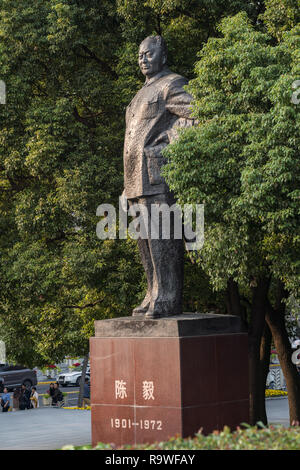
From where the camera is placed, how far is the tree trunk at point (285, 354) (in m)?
15.6

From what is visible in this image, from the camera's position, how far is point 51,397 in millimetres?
24719

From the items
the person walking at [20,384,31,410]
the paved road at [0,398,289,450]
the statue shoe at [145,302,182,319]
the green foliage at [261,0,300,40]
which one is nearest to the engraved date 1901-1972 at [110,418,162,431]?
the statue shoe at [145,302,182,319]

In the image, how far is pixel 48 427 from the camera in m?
16.1

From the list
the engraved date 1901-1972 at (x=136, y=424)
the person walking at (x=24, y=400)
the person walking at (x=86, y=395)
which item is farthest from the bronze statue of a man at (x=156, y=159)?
the person walking at (x=86, y=395)

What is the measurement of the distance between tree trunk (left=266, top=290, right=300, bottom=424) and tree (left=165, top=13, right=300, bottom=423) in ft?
14.2

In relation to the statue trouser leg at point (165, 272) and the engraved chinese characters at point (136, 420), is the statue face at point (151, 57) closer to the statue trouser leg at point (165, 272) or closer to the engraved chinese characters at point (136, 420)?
the statue trouser leg at point (165, 272)

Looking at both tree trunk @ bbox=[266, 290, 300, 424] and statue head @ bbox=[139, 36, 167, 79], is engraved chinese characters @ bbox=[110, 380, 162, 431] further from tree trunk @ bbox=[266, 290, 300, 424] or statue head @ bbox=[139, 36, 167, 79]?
tree trunk @ bbox=[266, 290, 300, 424]

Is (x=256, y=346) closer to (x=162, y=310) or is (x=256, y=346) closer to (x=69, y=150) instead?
(x=69, y=150)

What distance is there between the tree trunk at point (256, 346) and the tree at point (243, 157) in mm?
3187

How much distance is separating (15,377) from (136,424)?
79.0 ft

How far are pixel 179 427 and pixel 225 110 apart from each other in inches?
173

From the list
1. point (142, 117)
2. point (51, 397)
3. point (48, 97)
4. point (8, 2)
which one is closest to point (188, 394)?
point (142, 117)

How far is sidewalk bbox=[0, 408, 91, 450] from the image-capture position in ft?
44.8

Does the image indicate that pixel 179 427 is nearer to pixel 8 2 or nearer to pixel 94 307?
pixel 94 307
